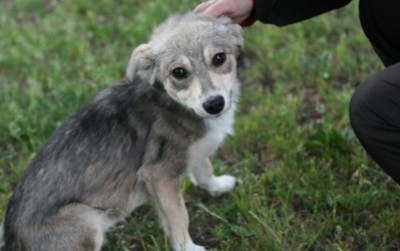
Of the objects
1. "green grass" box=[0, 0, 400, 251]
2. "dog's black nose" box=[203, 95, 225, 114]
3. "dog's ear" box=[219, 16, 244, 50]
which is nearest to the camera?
"dog's black nose" box=[203, 95, 225, 114]

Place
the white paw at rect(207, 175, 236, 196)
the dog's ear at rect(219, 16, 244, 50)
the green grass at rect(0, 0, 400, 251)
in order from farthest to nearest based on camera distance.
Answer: the white paw at rect(207, 175, 236, 196) < the green grass at rect(0, 0, 400, 251) < the dog's ear at rect(219, 16, 244, 50)

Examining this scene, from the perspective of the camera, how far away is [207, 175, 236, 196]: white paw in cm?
389

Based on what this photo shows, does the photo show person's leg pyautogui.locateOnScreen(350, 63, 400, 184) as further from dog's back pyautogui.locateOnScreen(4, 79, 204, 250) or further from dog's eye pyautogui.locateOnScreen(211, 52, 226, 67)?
dog's back pyautogui.locateOnScreen(4, 79, 204, 250)

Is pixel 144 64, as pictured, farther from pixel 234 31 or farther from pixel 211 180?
pixel 211 180

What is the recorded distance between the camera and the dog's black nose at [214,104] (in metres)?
3.07

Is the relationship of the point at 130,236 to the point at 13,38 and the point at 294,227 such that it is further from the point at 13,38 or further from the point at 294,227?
the point at 13,38

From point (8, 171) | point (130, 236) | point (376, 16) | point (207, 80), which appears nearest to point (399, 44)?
point (376, 16)

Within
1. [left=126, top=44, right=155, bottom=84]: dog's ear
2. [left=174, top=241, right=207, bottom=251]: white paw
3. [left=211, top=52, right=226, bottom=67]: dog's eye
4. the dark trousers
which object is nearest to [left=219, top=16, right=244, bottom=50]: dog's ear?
[left=211, top=52, right=226, bottom=67]: dog's eye

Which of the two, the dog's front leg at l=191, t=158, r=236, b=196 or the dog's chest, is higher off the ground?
the dog's chest

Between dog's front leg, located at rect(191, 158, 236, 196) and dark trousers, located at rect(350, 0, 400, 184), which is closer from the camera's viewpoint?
dark trousers, located at rect(350, 0, 400, 184)

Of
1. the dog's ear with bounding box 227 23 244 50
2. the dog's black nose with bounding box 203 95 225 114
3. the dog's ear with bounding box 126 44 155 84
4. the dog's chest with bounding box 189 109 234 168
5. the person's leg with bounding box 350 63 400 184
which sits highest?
the dog's ear with bounding box 126 44 155 84

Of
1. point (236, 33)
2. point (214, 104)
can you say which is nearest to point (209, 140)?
point (214, 104)

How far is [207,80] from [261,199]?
0.94m

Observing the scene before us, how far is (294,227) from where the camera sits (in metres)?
3.47
